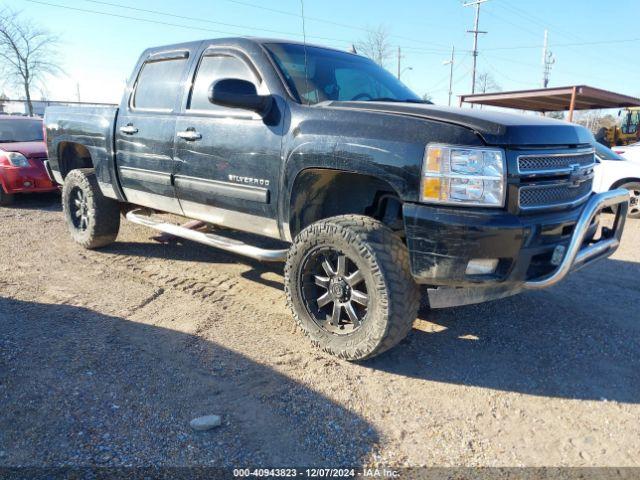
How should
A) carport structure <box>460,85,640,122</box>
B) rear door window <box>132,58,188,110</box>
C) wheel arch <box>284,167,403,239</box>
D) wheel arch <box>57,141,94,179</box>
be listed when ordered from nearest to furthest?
wheel arch <box>284,167,403,239</box> → rear door window <box>132,58,188,110</box> → wheel arch <box>57,141,94,179</box> → carport structure <box>460,85,640,122</box>

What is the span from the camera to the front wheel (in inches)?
111

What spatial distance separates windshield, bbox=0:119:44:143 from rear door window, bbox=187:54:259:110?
257 inches

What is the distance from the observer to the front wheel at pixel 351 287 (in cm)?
283

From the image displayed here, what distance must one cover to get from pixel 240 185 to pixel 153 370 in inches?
56.0

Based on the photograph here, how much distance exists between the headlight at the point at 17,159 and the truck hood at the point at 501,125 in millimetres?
6894

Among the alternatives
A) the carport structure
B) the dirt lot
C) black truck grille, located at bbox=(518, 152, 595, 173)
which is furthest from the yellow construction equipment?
black truck grille, located at bbox=(518, 152, 595, 173)

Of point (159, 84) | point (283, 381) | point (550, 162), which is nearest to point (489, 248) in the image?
point (550, 162)

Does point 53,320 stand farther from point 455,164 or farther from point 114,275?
point 455,164

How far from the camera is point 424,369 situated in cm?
308

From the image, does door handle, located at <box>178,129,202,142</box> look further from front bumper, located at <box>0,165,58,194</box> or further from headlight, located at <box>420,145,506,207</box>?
front bumper, located at <box>0,165,58,194</box>

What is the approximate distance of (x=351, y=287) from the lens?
3055 mm

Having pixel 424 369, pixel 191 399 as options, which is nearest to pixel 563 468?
pixel 424 369

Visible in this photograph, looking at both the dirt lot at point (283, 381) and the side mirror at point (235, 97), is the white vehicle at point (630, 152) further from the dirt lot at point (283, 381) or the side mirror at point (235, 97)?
the side mirror at point (235, 97)

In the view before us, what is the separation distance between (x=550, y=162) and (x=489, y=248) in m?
0.70
